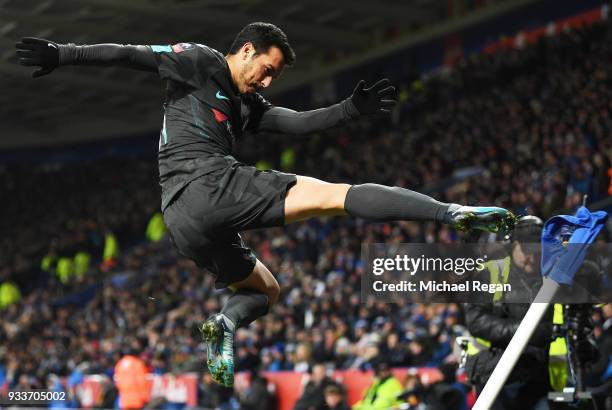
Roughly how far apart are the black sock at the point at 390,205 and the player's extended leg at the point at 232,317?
3.16 feet

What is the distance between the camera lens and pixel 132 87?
2927 cm

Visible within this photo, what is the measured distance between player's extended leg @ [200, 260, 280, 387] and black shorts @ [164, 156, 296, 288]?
0.41 meters

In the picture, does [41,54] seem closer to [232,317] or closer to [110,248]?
[232,317]

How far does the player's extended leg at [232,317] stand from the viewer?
15.3 feet

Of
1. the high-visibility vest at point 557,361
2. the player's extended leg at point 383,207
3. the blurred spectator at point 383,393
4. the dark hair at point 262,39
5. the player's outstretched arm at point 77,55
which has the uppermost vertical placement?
the dark hair at point 262,39

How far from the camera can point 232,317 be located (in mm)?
4941

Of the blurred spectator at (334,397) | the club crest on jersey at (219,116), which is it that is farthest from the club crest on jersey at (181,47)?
the blurred spectator at (334,397)

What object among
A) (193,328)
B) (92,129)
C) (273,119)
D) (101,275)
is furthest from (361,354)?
(92,129)

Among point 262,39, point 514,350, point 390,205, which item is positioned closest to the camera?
point 514,350

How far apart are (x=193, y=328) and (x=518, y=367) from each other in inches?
446

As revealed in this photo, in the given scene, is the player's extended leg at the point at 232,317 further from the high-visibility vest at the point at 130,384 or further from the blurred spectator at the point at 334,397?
the high-visibility vest at the point at 130,384

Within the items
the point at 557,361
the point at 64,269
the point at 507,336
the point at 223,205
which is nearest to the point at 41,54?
the point at 223,205

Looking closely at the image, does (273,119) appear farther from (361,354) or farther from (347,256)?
(347,256)

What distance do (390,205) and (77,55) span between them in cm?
168
